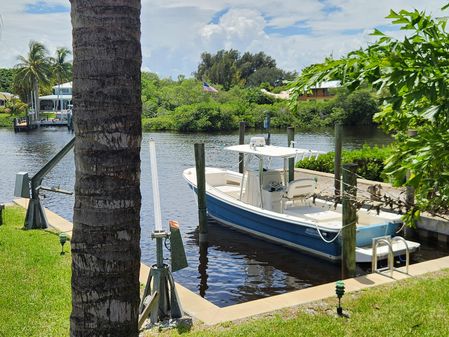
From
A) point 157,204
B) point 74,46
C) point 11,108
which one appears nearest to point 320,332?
point 157,204

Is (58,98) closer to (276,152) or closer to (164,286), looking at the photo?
(276,152)

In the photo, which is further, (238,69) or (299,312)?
(238,69)

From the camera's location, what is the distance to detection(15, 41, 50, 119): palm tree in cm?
7200

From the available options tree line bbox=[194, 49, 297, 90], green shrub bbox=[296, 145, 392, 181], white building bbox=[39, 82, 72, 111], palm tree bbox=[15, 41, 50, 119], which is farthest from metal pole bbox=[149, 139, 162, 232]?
tree line bbox=[194, 49, 297, 90]

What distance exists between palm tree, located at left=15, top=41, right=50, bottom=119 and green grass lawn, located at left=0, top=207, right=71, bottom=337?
215 ft

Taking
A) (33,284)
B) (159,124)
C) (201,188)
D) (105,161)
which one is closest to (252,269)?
(201,188)

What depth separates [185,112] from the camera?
206 ft

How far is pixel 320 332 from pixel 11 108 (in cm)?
8442

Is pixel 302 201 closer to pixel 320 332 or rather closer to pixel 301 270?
pixel 301 270

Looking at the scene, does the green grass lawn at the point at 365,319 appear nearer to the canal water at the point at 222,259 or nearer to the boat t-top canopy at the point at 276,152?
the canal water at the point at 222,259

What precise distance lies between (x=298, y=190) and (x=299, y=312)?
6.69m

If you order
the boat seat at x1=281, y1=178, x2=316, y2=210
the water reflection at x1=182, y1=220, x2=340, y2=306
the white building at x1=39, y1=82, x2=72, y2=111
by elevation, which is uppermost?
the white building at x1=39, y1=82, x2=72, y2=111

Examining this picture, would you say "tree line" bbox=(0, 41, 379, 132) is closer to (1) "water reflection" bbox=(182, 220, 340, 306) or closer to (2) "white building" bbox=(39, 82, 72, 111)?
(2) "white building" bbox=(39, 82, 72, 111)

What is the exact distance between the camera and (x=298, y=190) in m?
13.8
